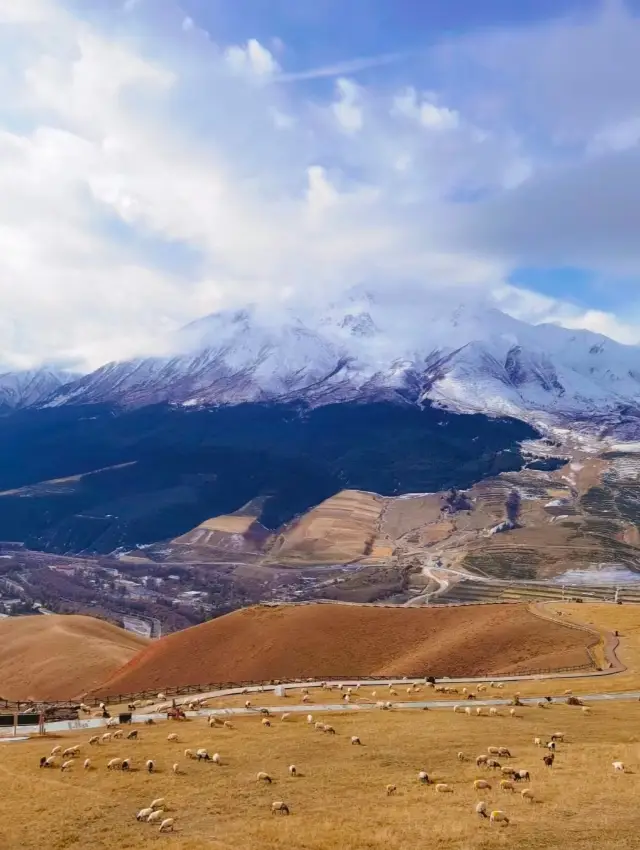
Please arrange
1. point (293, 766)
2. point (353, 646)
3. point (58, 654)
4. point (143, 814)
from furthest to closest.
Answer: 1. point (58, 654)
2. point (353, 646)
3. point (293, 766)
4. point (143, 814)

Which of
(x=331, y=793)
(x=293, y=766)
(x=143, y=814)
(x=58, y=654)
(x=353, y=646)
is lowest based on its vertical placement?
(x=58, y=654)

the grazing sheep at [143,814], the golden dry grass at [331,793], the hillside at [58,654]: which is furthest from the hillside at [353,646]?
the grazing sheep at [143,814]

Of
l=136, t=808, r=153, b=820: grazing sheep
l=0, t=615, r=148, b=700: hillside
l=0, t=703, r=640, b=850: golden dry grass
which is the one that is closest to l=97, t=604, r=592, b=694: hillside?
l=0, t=615, r=148, b=700: hillside

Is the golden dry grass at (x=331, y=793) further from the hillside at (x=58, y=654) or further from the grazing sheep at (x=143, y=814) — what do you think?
the hillside at (x=58, y=654)

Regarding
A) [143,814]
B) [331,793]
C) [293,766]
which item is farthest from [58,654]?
[331,793]

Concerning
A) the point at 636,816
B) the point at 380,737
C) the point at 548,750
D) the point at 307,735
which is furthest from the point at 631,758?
the point at 307,735

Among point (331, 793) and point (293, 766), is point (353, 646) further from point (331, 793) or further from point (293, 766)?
point (331, 793)

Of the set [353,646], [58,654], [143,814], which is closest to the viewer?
[143,814]
